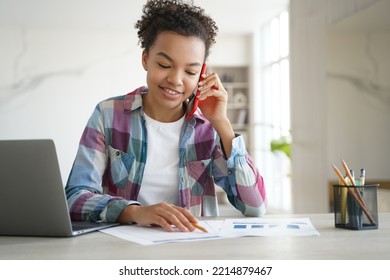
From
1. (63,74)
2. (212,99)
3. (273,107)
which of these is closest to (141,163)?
(212,99)

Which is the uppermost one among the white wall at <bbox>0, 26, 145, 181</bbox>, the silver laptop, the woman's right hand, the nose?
the white wall at <bbox>0, 26, 145, 181</bbox>

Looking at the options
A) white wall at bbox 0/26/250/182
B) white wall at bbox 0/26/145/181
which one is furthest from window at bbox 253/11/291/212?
white wall at bbox 0/26/145/181

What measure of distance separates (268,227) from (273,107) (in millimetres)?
6773

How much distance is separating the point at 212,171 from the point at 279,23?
19.5ft

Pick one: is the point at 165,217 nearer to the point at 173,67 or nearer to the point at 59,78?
the point at 173,67

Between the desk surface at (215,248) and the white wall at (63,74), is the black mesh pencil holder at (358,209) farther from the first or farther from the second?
the white wall at (63,74)

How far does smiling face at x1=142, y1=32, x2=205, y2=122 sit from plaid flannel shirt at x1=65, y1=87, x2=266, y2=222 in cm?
11

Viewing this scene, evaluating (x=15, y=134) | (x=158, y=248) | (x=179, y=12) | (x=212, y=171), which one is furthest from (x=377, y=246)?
(x=15, y=134)

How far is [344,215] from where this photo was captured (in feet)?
3.91

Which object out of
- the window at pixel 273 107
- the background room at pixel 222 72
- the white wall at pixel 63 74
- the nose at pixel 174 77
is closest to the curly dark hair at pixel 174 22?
the nose at pixel 174 77

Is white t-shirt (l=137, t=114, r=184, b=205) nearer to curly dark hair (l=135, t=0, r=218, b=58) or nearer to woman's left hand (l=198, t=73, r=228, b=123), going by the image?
woman's left hand (l=198, t=73, r=228, b=123)

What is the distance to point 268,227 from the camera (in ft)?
3.92

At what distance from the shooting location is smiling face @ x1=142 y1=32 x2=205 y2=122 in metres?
1.53

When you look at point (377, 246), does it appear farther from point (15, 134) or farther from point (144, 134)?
point (15, 134)
